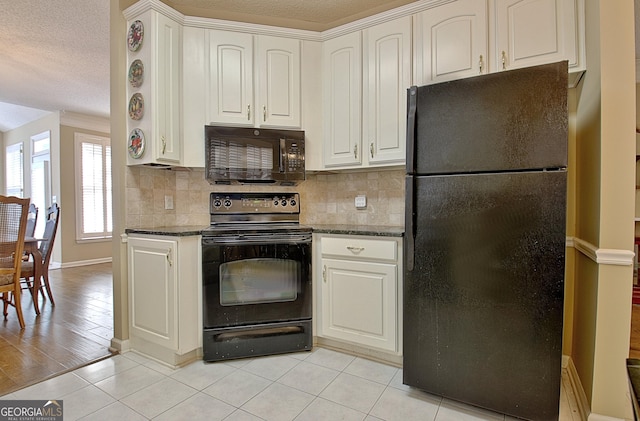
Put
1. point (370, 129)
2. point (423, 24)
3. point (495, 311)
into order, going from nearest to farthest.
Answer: point (495, 311), point (423, 24), point (370, 129)

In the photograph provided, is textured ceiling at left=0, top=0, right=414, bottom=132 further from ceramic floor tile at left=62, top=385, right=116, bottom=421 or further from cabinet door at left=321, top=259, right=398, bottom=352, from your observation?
ceramic floor tile at left=62, top=385, right=116, bottom=421

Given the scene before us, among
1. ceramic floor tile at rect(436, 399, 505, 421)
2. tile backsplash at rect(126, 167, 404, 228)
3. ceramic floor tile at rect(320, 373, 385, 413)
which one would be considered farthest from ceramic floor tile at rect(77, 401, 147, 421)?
→ ceramic floor tile at rect(436, 399, 505, 421)

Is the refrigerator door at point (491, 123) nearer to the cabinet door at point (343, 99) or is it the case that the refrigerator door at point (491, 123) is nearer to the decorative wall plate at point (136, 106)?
the cabinet door at point (343, 99)

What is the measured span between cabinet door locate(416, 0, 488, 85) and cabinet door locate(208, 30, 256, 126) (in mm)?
1241

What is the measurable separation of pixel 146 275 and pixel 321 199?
148cm

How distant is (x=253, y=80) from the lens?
8.07ft

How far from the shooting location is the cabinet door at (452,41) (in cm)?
201

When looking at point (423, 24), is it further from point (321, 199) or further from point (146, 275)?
point (146, 275)

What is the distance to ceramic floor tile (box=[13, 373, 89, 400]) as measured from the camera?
178cm

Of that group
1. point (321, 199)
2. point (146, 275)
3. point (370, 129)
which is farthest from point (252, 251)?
point (370, 129)

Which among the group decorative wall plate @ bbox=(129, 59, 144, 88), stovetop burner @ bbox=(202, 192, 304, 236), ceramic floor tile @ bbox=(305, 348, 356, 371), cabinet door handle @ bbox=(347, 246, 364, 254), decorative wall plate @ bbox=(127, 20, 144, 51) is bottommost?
ceramic floor tile @ bbox=(305, 348, 356, 371)

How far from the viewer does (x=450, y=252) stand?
165 centimetres

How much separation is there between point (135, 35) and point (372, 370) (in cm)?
278

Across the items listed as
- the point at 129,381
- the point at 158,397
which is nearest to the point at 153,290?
the point at 129,381
